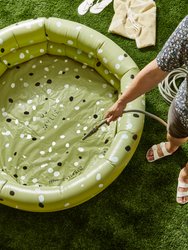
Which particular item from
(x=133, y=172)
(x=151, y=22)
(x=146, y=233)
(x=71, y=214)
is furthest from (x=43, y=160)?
(x=151, y=22)

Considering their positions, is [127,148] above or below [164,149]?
above

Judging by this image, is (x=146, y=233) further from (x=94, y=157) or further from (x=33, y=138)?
(x=33, y=138)

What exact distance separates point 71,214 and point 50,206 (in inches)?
7.1

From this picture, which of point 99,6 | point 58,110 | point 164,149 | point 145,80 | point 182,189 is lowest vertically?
point 182,189

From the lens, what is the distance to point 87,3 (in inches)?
92.0

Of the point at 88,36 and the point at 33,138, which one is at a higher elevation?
the point at 88,36

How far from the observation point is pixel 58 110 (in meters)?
2.06

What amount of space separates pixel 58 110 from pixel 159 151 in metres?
0.53

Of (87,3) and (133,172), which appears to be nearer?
(133,172)

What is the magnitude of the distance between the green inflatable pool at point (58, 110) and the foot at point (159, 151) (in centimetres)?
17

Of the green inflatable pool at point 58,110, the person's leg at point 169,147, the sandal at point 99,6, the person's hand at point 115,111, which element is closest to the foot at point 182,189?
the person's leg at point 169,147

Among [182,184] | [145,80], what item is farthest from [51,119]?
[145,80]

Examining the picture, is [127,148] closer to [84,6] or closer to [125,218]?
[125,218]

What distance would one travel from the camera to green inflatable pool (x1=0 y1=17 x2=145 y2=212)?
1.75m
